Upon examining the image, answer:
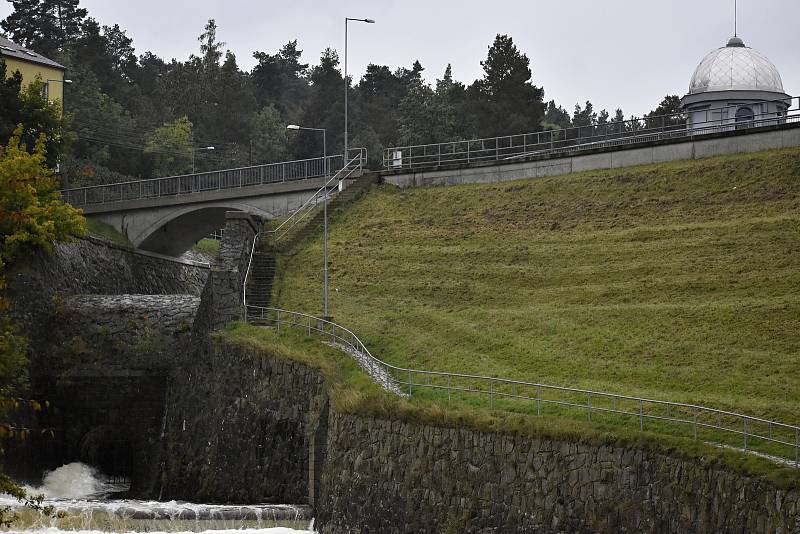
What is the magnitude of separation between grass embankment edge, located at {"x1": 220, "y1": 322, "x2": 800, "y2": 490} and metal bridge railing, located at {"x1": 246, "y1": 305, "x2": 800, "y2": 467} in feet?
2.17

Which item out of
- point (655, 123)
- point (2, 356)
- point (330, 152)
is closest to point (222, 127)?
point (330, 152)

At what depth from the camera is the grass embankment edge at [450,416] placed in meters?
32.7

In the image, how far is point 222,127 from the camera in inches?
5069

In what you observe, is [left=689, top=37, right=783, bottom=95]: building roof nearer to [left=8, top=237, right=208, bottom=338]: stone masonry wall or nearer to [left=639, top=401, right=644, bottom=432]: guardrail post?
[left=8, top=237, right=208, bottom=338]: stone masonry wall

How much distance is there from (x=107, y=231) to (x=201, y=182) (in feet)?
17.0

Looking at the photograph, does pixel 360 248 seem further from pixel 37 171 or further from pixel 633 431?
pixel 633 431

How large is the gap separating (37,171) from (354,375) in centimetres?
1716

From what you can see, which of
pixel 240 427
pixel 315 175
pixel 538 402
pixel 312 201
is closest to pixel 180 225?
pixel 315 175

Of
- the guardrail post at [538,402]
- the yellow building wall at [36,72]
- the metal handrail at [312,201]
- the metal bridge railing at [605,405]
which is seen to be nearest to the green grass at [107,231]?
the metal handrail at [312,201]

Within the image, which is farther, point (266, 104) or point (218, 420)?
point (266, 104)

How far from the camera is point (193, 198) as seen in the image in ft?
244

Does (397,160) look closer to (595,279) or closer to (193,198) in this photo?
(193,198)

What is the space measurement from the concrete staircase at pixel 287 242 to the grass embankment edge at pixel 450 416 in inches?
195

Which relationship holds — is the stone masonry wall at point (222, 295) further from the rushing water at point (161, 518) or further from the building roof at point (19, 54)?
the building roof at point (19, 54)
